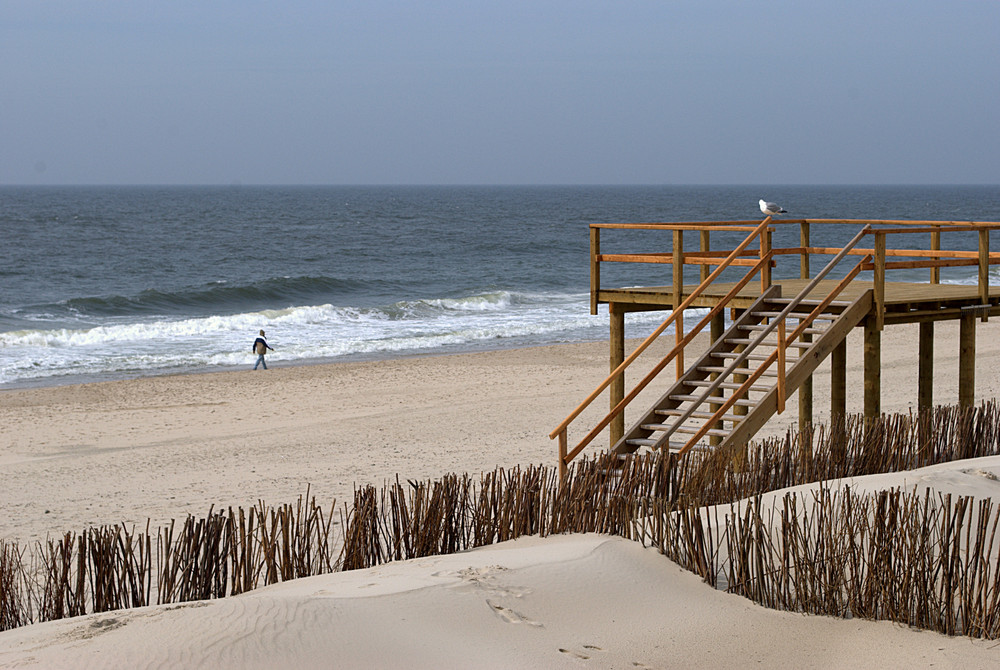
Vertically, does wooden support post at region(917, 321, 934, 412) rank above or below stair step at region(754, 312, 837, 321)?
below

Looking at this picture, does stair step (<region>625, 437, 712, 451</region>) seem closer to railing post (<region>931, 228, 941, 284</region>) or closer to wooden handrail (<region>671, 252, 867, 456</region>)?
wooden handrail (<region>671, 252, 867, 456</region>)

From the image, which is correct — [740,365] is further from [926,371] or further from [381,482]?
[381,482]

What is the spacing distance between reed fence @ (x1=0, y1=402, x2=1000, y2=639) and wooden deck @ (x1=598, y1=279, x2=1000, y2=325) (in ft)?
10.4

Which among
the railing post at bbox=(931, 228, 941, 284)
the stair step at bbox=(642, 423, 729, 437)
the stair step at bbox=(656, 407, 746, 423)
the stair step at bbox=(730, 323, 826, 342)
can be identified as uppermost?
the railing post at bbox=(931, 228, 941, 284)

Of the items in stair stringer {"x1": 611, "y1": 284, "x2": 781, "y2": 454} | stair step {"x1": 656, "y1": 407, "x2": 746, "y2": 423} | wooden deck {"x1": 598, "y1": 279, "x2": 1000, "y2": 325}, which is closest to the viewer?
stair step {"x1": 656, "y1": 407, "x2": 746, "y2": 423}

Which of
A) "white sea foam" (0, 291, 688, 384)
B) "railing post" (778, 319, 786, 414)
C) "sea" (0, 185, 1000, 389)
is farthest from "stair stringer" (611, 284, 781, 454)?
"white sea foam" (0, 291, 688, 384)

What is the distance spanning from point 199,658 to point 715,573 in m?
3.04

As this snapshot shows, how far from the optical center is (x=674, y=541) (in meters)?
7.11

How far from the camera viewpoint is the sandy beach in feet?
19.4

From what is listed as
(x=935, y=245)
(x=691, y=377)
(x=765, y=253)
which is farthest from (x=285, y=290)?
(x=691, y=377)

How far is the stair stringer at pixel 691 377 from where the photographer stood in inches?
426

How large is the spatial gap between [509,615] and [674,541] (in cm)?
130

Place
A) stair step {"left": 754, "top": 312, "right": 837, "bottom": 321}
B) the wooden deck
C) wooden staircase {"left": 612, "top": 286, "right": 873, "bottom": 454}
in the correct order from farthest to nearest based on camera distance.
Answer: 1. the wooden deck
2. stair step {"left": 754, "top": 312, "right": 837, "bottom": 321}
3. wooden staircase {"left": 612, "top": 286, "right": 873, "bottom": 454}

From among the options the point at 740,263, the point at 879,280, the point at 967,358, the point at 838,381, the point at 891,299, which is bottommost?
the point at 838,381
